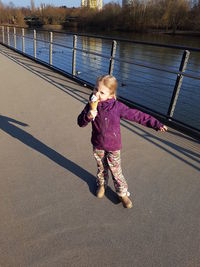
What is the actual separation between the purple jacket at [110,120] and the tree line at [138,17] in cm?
3916

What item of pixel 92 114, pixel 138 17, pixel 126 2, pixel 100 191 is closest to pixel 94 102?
pixel 92 114

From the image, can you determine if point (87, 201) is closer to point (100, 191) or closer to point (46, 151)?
point (100, 191)

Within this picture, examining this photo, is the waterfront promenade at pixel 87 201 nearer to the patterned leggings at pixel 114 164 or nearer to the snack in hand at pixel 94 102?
the patterned leggings at pixel 114 164

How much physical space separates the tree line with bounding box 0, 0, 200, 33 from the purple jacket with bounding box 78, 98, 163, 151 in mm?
39159

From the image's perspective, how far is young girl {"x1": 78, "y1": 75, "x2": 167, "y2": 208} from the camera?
1.90 metres

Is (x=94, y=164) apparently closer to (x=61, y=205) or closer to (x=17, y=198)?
(x=61, y=205)

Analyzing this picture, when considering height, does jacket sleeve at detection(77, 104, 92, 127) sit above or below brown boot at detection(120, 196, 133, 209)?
above

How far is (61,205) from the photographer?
221cm

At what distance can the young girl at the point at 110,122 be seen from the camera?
190cm

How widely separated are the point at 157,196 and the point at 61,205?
93 cm

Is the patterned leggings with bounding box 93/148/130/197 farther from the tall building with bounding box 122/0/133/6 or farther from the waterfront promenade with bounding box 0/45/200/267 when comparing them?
the tall building with bounding box 122/0/133/6

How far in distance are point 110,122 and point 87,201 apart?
0.81 meters

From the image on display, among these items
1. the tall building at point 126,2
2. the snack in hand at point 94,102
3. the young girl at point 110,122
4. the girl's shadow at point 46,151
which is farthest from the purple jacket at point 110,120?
the tall building at point 126,2

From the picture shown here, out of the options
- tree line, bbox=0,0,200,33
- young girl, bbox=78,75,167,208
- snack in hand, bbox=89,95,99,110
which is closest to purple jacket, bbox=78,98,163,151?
young girl, bbox=78,75,167,208
